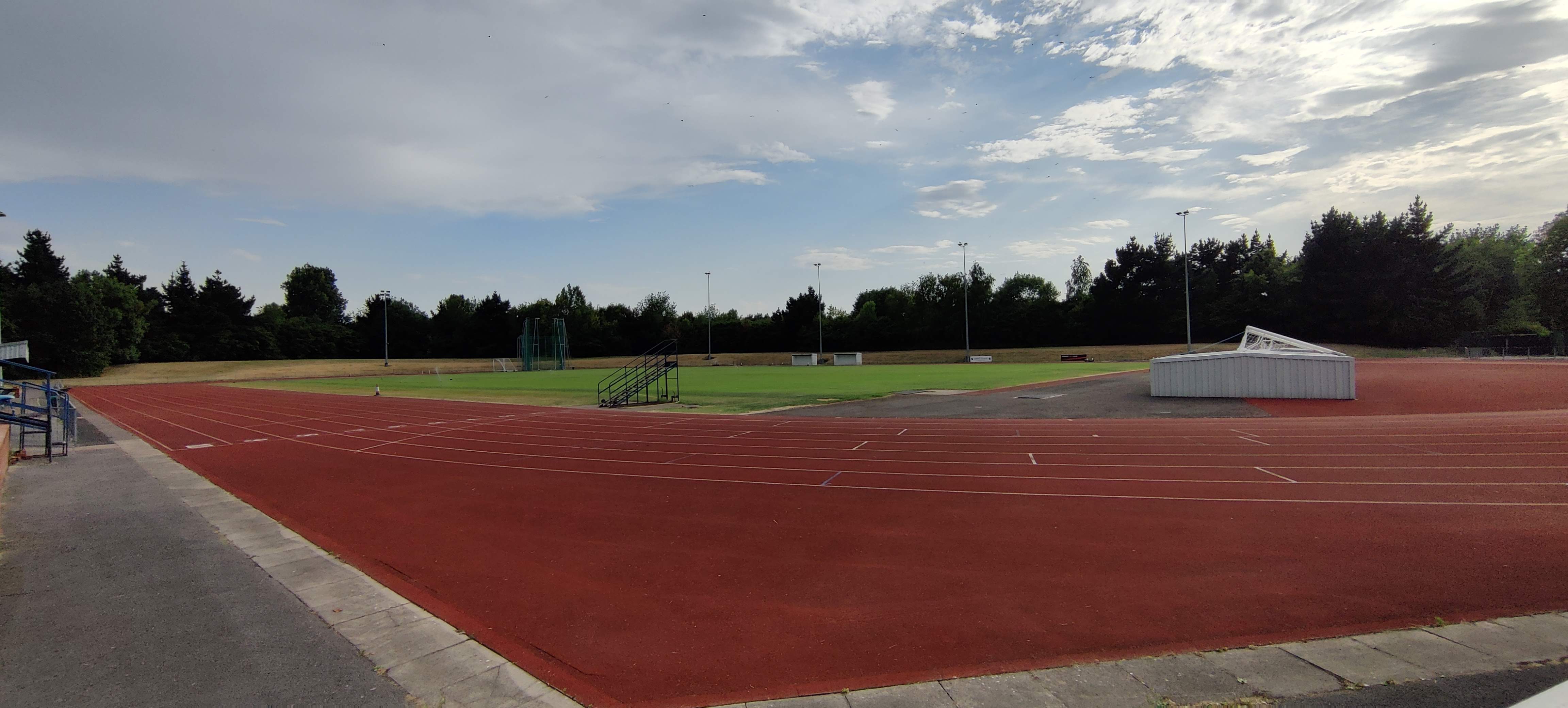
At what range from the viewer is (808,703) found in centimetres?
391

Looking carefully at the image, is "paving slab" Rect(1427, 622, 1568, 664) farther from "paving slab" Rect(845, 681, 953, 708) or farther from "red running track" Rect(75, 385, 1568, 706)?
"paving slab" Rect(845, 681, 953, 708)

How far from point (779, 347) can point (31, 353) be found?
6814 centimetres

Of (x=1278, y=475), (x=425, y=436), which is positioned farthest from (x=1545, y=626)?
(x=425, y=436)

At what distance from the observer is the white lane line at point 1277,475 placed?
949cm

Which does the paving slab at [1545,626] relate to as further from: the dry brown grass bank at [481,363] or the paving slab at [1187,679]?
the dry brown grass bank at [481,363]

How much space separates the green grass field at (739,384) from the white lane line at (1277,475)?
14267 mm

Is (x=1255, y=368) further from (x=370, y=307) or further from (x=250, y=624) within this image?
(x=370, y=307)

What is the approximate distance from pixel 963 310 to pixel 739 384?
2056 inches

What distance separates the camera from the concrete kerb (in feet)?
13.4

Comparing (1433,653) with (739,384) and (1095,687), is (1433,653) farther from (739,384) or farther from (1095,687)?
(739,384)

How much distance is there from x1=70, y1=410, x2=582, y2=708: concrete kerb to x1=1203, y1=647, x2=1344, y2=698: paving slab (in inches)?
Result: 157

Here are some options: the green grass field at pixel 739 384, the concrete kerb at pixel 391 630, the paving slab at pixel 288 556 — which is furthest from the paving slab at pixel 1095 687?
the green grass field at pixel 739 384

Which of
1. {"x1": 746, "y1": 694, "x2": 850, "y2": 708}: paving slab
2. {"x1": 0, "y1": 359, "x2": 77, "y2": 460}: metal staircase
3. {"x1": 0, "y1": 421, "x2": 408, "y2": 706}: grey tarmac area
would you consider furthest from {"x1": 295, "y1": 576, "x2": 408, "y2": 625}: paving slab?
{"x1": 0, "y1": 359, "x2": 77, "y2": 460}: metal staircase

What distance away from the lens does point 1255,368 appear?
21.2m
